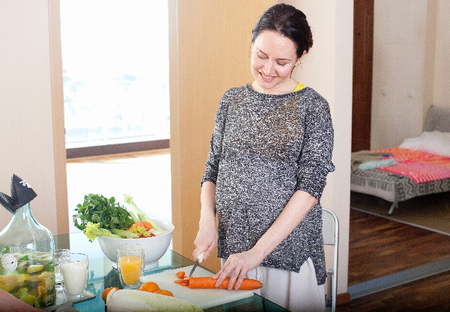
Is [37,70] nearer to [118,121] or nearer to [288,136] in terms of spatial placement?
[288,136]

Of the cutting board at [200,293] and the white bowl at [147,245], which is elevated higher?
the white bowl at [147,245]

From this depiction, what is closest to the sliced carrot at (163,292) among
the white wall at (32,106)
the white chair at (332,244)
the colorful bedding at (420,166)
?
the white chair at (332,244)

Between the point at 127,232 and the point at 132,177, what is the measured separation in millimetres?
5564

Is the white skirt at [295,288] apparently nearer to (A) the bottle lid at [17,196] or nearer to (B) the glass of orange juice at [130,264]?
(B) the glass of orange juice at [130,264]

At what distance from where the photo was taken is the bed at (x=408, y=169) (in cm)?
533

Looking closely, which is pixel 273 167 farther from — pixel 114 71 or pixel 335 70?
pixel 114 71

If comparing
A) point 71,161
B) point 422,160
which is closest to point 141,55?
point 71,161

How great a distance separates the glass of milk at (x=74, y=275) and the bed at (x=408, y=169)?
4.19 metres

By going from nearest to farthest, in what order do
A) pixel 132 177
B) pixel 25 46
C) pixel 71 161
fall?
pixel 25 46 → pixel 132 177 → pixel 71 161

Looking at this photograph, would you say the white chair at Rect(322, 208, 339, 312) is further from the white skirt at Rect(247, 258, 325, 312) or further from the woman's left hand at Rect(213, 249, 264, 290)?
the woman's left hand at Rect(213, 249, 264, 290)

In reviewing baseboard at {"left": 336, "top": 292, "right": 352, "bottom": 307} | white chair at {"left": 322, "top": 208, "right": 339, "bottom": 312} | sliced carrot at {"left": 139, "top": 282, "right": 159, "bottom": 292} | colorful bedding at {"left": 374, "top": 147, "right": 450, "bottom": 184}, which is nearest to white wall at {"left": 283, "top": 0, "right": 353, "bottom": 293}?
baseboard at {"left": 336, "top": 292, "right": 352, "bottom": 307}

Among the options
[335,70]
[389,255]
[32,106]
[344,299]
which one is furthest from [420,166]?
[32,106]

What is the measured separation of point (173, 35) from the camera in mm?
3588

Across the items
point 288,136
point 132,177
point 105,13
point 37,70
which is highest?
point 105,13
